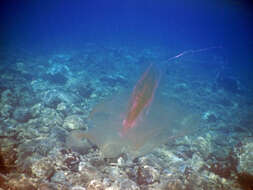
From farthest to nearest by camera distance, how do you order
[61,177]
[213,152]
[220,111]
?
[220,111], [213,152], [61,177]

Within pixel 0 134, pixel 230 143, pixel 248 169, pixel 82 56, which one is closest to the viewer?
pixel 248 169

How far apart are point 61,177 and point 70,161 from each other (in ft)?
1.35

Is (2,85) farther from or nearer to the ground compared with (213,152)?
farther from the ground

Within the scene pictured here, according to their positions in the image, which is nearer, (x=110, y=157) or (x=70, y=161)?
(x=70, y=161)

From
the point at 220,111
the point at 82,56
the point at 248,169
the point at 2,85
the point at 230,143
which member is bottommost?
the point at 248,169

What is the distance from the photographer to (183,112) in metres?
7.59

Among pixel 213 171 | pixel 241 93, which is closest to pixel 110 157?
pixel 213 171

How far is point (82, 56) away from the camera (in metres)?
17.7

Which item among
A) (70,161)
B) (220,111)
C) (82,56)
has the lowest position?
(70,161)

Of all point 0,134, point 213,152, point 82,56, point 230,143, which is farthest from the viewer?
point 82,56

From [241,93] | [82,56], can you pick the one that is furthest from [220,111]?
[82,56]

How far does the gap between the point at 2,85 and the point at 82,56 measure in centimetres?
1052

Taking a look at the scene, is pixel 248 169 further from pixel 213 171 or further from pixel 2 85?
pixel 2 85

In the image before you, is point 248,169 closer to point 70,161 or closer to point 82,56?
point 70,161
